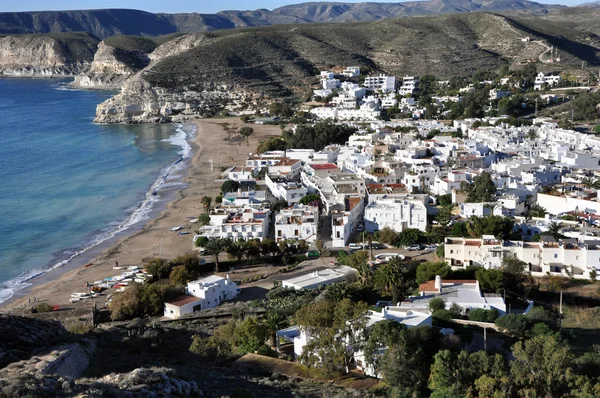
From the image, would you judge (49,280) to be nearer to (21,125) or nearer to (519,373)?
(519,373)

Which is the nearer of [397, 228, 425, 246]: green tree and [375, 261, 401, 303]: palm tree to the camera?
[375, 261, 401, 303]: palm tree

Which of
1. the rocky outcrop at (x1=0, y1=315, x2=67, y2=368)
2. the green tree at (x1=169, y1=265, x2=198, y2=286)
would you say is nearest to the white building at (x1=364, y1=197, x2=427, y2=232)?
the green tree at (x1=169, y1=265, x2=198, y2=286)

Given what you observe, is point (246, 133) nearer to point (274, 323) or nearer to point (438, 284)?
point (438, 284)

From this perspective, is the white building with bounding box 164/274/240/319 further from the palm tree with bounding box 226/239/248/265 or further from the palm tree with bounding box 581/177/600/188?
the palm tree with bounding box 581/177/600/188

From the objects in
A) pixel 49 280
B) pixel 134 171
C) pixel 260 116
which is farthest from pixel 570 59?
pixel 49 280

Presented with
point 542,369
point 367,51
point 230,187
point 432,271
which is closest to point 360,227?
point 432,271

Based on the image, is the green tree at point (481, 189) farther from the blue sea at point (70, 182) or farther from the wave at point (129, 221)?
the blue sea at point (70, 182)
